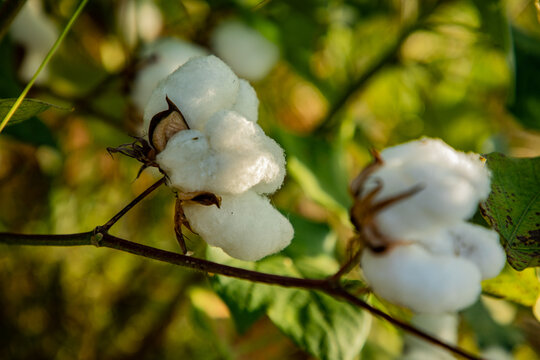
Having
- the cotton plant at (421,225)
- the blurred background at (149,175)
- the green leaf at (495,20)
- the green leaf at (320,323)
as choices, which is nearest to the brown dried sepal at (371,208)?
the cotton plant at (421,225)

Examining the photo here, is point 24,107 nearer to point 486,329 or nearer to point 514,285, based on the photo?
point 514,285

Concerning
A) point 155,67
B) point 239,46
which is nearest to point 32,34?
point 155,67

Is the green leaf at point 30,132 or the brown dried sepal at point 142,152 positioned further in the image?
the green leaf at point 30,132

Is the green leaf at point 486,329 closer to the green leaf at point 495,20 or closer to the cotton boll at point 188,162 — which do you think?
the green leaf at point 495,20

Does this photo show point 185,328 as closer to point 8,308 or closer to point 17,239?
point 8,308

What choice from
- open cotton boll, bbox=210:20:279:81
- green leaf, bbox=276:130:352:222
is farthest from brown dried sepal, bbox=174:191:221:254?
open cotton boll, bbox=210:20:279:81

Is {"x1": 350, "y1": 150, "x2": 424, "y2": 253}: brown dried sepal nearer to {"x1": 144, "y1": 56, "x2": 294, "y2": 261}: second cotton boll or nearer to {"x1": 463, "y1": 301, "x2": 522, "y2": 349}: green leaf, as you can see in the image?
{"x1": 144, "y1": 56, "x2": 294, "y2": 261}: second cotton boll

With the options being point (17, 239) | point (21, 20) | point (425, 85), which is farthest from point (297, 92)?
point (17, 239)
